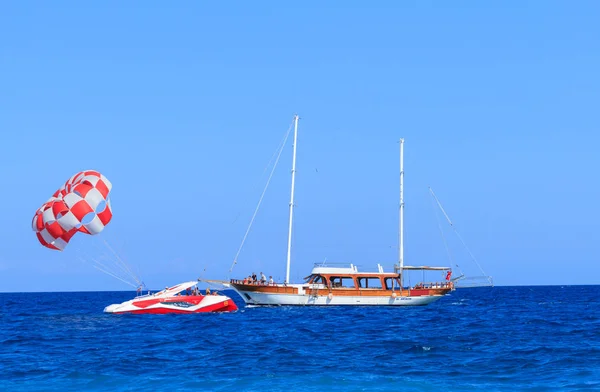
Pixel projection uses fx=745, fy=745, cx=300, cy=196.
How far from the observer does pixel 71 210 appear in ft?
138

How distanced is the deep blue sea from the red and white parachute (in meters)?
5.70

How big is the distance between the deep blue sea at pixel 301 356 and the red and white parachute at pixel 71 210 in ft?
18.7

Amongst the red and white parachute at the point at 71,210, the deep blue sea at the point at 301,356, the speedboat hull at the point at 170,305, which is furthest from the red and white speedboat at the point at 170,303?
the red and white parachute at the point at 71,210

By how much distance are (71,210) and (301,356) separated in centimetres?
1761

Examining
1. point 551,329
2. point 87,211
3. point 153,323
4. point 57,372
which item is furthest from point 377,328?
point 57,372

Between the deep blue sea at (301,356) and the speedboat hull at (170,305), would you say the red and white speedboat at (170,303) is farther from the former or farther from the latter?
the deep blue sea at (301,356)

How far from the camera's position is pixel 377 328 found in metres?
44.7

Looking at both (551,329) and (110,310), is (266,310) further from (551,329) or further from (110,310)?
(551,329)

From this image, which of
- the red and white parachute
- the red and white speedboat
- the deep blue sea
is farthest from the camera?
the red and white speedboat

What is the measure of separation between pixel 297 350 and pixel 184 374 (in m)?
7.71

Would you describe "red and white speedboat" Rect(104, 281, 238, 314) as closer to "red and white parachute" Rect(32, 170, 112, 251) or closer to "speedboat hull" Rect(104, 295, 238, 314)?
"speedboat hull" Rect(104, 295, 238, 314)

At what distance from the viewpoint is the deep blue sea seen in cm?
2544

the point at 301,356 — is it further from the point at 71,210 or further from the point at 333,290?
the point at 333,290

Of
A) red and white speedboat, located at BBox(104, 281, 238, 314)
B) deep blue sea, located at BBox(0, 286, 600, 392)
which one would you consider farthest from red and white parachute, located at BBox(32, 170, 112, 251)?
red and white speedboat, located at BBox(104, 281, 238, 314)
